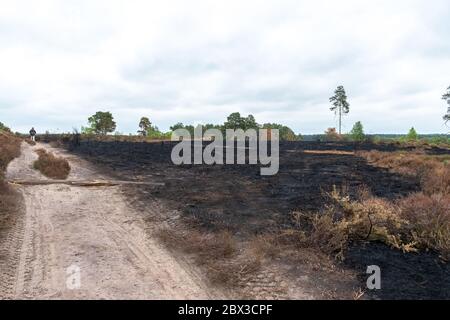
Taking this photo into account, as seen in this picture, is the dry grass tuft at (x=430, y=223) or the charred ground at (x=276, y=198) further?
the dry grass tuft at (x=430, y=223)

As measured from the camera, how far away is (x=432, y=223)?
30.3 feet

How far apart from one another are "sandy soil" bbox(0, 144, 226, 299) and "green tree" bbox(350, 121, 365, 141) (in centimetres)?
6948

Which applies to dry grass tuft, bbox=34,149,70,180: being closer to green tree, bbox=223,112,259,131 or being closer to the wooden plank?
the wooden plank

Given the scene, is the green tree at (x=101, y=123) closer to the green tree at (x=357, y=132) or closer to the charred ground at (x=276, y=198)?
the green tree at (x=357, y=132)

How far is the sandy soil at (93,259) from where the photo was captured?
6.38 metres

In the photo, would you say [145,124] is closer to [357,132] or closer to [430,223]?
[357,132]

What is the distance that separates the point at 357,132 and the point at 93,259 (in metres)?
76.2

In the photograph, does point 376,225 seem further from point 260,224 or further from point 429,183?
point 429,183

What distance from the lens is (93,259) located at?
7.79 meters

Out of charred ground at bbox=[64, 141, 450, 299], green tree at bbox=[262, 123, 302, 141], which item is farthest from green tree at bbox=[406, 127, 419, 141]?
charred ground at bbox=[64, 141, 450, 299]

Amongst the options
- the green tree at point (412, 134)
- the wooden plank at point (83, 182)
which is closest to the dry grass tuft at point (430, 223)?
the wooden plank at point (83, 182)

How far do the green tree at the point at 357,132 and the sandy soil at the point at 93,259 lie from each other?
6948 cm

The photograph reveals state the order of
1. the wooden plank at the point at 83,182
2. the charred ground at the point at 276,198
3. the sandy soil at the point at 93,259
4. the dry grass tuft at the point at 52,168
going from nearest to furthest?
the sandy soil at the point at 93,259
the charred ground at the point at 276,198
the wooden plank at the point at 83,182
the dry grass tuft at the point at 52,168

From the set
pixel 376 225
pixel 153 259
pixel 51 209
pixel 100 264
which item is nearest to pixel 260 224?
pixel 376 225
